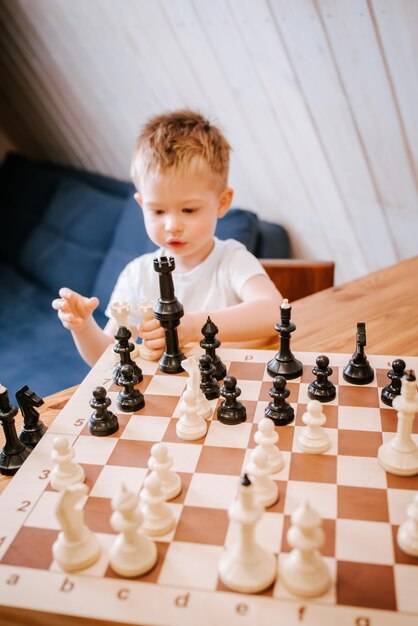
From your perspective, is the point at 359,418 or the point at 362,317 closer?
the point at 359,418

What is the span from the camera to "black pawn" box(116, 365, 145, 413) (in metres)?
1.27

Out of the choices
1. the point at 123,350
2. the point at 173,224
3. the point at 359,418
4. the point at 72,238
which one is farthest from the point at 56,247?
the point at 359,418

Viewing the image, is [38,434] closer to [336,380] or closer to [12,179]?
[336,380]

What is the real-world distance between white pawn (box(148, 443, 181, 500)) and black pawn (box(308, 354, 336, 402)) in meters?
0.38

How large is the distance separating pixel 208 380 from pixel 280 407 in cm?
18

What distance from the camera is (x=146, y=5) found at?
245cm

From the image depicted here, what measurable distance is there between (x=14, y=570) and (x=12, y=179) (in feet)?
13.4

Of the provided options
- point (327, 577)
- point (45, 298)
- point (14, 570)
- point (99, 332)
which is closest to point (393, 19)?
point (99, 332)

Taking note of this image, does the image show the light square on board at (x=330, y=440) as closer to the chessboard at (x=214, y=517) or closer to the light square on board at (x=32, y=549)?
the chessboard at (x=214, y=517)

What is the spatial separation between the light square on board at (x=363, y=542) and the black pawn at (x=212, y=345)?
49 centimetres

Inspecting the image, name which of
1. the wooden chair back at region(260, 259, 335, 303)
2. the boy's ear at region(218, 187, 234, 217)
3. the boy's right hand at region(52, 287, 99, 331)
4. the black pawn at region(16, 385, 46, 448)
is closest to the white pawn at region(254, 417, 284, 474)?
the black pawn at region(16, 385, 46, 448)

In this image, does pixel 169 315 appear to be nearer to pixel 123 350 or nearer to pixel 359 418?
pixel 123 350

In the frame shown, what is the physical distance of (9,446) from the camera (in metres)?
1.19

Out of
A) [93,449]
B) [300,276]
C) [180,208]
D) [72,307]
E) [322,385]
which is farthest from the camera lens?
[300,276]
